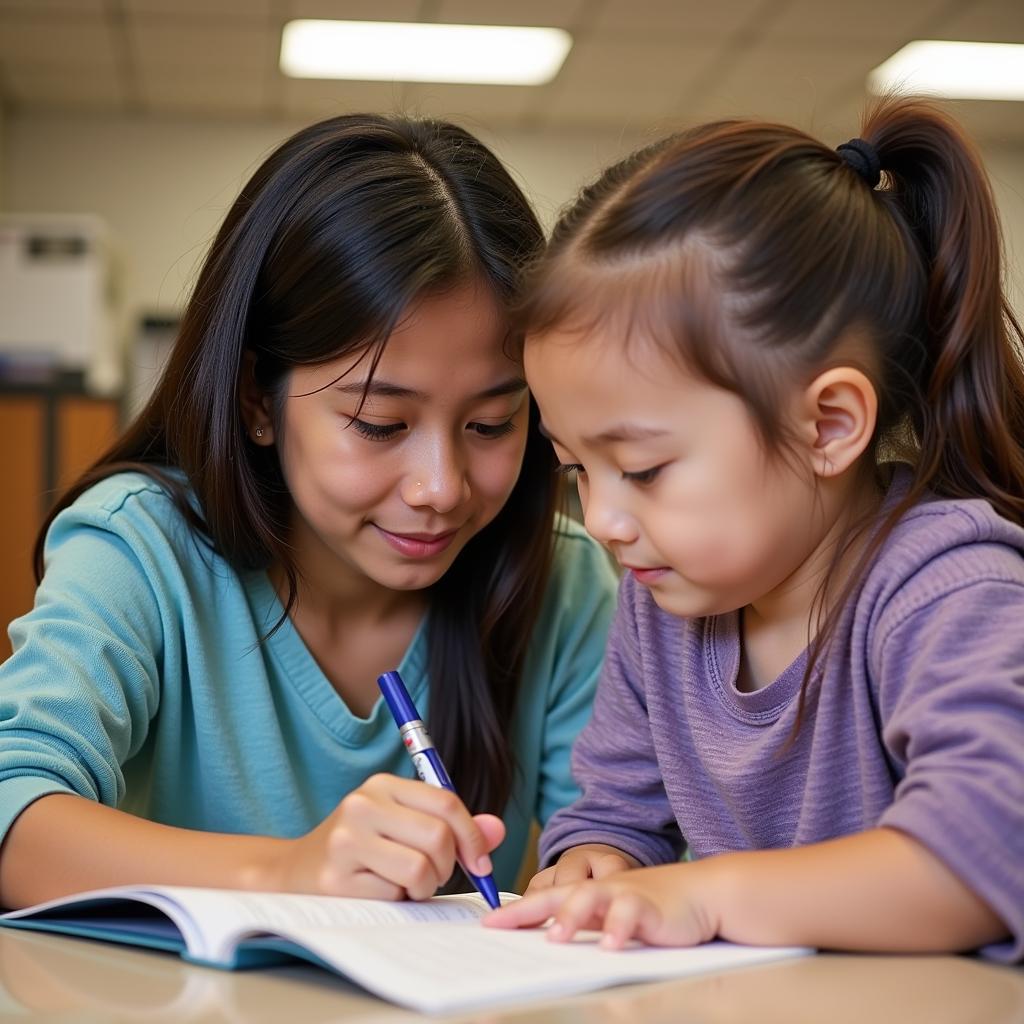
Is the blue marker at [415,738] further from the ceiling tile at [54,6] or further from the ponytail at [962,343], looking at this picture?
the ceiling tile at [54,6]

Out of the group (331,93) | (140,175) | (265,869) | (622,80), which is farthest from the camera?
(140,175)

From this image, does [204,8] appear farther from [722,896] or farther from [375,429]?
[722,896]

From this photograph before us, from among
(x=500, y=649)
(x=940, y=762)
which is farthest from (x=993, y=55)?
(x=940, y=762)

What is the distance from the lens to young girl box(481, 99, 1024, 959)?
2.74 ft

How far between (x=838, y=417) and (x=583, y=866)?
37 cm

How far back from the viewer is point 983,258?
2.94 feet

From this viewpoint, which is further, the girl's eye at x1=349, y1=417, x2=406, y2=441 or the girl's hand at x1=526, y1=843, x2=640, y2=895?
the girl's eye at x1=349, y1=417, x2=406, y2=441

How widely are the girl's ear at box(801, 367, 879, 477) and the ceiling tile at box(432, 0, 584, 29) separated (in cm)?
380

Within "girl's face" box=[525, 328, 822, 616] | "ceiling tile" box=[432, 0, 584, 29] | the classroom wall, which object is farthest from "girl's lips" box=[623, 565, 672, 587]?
the classroom wall


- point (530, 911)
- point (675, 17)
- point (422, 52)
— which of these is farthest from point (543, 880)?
point (422, 52)

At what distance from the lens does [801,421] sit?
857mm

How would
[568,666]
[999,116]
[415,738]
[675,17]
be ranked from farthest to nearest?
[999,116] < [675,17] < [568,666] < [415,738]

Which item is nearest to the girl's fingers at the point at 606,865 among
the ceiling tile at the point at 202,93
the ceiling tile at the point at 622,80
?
the ceiling tile at the point at 622,80

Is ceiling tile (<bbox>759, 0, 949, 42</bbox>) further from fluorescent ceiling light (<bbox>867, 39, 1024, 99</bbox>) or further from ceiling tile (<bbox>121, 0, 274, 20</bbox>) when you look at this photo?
ceiling tile (<bbox>121, 0, 274, 20</bbox>)
